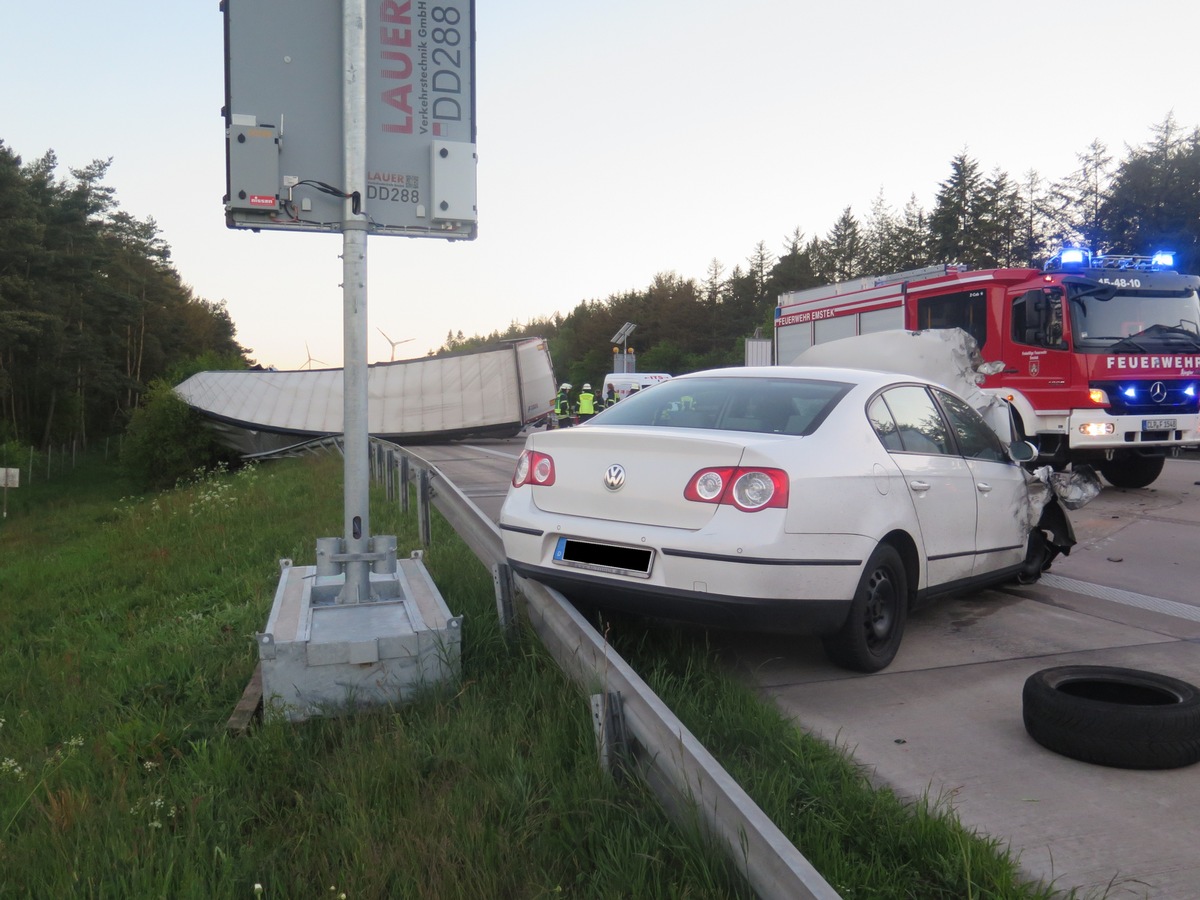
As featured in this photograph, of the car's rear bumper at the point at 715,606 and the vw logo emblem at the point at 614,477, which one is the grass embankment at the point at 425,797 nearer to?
the car's rear bumper at the point at 715,606

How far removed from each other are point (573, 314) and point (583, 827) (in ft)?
430

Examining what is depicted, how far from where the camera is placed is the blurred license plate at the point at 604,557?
4.49 meters

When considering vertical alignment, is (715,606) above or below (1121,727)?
above

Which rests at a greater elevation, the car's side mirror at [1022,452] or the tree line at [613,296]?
the tree line at [613,296]

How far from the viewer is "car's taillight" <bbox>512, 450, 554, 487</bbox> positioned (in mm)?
5008

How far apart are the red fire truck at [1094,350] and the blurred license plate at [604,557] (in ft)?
29.7

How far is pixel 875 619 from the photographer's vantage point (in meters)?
4.88

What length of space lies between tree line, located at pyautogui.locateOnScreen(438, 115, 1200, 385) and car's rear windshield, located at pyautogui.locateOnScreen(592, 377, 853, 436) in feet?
97.9

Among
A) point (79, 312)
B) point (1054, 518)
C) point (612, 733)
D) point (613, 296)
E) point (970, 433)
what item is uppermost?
point (613, 296)

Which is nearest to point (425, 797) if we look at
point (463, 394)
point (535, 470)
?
point (535, 470)

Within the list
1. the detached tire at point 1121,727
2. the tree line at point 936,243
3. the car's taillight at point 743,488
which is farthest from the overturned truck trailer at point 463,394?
the detached tire at point 1121,727

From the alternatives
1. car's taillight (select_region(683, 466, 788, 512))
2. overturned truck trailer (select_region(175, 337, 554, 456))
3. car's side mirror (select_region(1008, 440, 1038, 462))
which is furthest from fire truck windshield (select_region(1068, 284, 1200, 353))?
overturned truck trailer (select_region(175, 337, 554, 456))

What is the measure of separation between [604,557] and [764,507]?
778 mm

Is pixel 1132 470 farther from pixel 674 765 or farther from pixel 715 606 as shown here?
pixel 674 765
